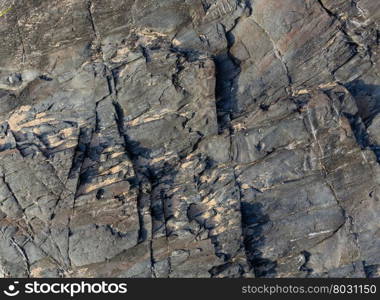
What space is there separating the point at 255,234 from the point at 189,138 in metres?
3.63

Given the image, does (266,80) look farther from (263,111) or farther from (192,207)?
(192,207)

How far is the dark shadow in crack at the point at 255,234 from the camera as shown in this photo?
14.7 metres

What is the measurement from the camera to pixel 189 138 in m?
14.8

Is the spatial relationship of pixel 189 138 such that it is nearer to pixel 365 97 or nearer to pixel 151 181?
pixel 151 181

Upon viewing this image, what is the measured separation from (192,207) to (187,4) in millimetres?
6523

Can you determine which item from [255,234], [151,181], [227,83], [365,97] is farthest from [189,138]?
[365,97]

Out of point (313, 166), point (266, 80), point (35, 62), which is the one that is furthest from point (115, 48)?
point (313, 166)

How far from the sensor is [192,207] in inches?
572

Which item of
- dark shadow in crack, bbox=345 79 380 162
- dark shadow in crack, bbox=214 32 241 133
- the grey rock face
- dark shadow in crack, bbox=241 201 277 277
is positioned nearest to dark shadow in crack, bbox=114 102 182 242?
the grey rock face

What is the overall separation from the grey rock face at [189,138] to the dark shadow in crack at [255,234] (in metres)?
0.03

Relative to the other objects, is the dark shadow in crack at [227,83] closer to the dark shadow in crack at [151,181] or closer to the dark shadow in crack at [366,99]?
the dark shadow in crack at [151,181]

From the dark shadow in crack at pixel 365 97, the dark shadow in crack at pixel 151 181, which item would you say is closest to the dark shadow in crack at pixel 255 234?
the dark shadow in crack at pixel 151 181

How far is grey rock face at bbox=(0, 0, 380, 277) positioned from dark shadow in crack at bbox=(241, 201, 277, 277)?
3 centimetres

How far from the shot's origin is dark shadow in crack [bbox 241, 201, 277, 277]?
580 inches
